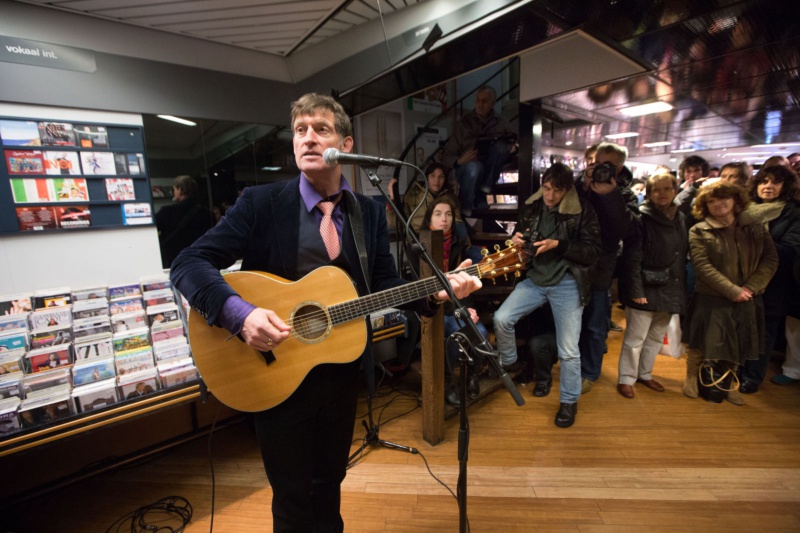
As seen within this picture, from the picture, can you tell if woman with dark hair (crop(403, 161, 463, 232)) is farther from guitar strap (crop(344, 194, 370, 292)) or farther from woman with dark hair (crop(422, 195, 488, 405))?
guitar strap (crop(344, 194, 370, 292))

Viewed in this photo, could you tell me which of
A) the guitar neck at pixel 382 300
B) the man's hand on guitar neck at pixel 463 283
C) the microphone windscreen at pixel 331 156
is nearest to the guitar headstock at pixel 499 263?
the man's hand on guitar neck at pixel 463 283

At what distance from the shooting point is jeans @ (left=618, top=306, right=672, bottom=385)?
2.94 m

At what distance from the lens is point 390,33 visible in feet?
8.27

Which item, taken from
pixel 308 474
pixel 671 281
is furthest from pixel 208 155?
pixel 671 281

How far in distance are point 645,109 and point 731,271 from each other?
338 cm

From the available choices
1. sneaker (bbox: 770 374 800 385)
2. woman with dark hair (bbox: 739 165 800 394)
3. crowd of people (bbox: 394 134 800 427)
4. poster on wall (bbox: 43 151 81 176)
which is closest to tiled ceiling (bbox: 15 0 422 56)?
poster on wall (bbox: 43 151 81 176)

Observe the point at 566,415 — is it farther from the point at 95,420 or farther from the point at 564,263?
the point at 95,420

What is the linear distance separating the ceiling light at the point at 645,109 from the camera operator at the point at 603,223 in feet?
8.85

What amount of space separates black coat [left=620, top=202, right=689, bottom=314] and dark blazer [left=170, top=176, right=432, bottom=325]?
227cm

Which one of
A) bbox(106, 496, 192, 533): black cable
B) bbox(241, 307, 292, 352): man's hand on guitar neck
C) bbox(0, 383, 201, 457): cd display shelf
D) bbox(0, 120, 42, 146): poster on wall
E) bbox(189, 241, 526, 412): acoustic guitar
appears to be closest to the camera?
bbox(241, 307, 292, 352): man's hand on guitar neck

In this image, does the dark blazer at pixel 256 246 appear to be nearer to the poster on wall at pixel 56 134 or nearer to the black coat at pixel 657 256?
the poster on wall at pixel 56 134

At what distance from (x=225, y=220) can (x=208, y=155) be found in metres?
2.19

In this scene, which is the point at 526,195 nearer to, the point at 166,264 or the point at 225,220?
the point at 225,220

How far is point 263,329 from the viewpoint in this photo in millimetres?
1004
